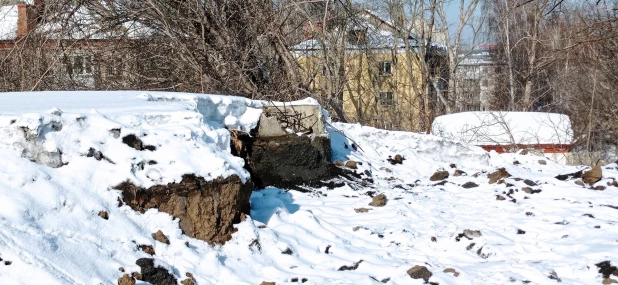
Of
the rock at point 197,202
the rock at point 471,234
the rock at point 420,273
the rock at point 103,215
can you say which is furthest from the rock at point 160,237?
the rock at point 471,234

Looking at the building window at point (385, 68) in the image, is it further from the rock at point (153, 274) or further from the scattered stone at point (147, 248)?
the rock at point (153, 274)

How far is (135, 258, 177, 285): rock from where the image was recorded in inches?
143

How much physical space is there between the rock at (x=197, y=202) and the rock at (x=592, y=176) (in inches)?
152

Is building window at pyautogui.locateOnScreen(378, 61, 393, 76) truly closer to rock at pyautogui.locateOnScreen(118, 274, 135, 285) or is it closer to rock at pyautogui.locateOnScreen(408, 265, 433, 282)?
rock at pyautogui.locateOnScreen(408, 265, 433, 282)

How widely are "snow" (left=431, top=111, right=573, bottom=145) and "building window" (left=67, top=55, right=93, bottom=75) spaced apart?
5.72 meters

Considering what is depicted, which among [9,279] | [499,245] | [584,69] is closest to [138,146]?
[9,279]

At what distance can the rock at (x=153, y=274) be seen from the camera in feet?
11.9

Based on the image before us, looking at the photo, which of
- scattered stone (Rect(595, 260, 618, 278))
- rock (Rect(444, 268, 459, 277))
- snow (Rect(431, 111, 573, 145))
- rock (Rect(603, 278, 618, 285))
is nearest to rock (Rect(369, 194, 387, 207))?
rock (Rect(444, 268, 459, 277))

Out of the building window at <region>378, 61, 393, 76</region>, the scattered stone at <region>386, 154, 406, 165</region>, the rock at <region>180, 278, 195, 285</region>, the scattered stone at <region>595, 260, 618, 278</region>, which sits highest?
the building window at <region>378, 61, 393, 76</region>

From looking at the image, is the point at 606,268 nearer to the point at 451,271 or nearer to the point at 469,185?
the point at 451,271

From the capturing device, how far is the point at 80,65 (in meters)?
10.7

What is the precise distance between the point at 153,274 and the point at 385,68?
74.4 ft

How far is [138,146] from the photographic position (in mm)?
4387

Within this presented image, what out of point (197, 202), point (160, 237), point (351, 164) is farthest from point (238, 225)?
point (351, 164)
